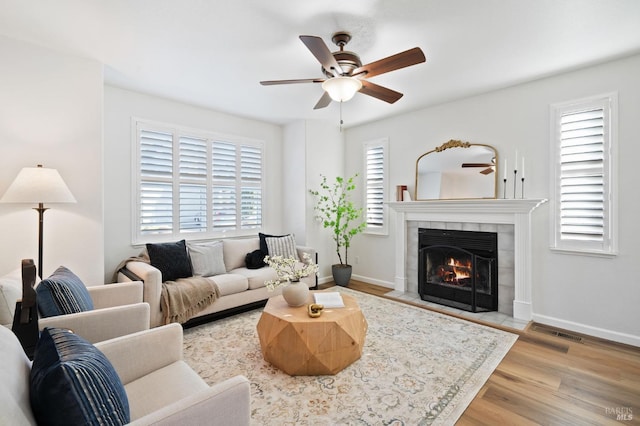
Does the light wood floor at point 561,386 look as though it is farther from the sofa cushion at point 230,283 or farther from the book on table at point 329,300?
the sofa cushion at point 230,283

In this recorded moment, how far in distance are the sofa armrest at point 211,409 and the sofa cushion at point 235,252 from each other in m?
3.02

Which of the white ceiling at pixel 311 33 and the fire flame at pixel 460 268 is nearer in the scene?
the white ceiling at pixel 311 33

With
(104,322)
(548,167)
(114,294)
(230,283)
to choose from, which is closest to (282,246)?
(230,283)

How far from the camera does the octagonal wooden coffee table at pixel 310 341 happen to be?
2.30 m

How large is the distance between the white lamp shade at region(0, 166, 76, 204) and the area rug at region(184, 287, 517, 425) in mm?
1713

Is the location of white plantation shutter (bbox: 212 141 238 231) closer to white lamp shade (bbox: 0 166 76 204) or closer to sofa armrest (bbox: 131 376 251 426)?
white lamp shade (bbox: 0 166 76 204)

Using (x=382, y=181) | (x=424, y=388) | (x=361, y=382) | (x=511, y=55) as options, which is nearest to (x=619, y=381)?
(x=424, y=388)

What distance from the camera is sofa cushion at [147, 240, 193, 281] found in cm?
339

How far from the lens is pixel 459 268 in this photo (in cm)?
405

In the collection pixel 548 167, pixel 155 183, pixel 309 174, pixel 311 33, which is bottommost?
Answer: pixel 155 183

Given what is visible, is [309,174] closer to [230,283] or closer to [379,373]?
[230,283]

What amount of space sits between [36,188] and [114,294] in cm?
103

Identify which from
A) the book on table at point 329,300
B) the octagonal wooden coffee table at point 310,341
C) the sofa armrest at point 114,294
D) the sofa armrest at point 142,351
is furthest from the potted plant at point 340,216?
the sofa armrest at point 142,351

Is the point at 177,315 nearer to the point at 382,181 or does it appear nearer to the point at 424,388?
the point at 424,388
